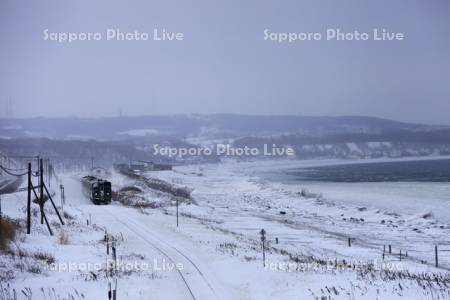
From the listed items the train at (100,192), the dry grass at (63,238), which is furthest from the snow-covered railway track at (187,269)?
the train at (100,192)

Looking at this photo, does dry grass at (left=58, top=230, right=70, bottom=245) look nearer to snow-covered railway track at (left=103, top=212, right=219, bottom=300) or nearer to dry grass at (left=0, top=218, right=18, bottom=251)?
dry grass at (left=0, top=218, right=18, bottom=251)

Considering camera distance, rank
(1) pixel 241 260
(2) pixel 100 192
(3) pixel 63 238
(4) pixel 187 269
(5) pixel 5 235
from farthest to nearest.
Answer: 1. (2) pixel 100 192
2. (3) pixel 63 238
3. (5) pixel 5 235
4. (1) pixel 241 260
5. (4) pixel 187 269

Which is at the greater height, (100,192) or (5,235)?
(5,235)

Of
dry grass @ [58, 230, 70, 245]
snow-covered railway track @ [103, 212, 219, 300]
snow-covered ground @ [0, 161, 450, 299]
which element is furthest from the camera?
dry grass @ [58, 230, 70, 245]

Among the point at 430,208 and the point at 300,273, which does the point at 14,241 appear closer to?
the point at 300,273

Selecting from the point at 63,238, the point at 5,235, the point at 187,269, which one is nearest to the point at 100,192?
the point at 63,238

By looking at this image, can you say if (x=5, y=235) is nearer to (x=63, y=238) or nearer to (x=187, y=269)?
(x=63, y=238)

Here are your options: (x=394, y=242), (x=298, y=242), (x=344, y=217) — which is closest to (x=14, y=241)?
(x=298, y=242)

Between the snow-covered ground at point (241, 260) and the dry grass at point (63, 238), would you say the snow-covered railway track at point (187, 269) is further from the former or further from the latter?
the dry grass at point (63, 238)

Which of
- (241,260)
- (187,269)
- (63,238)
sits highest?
(63,238)

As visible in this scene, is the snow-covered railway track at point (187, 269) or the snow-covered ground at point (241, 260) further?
the snow-covered railway track at point (187, 269)

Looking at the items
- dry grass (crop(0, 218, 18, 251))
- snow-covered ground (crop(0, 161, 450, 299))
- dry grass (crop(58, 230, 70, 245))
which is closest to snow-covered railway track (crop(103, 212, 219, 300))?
snow-covered ground (crop(0, 161, 450, 299))
